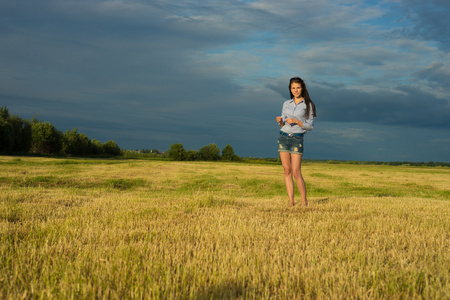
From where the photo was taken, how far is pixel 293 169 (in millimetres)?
8312

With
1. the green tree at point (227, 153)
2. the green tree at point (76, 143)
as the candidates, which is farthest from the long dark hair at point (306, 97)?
the green tree at point (76, 143)

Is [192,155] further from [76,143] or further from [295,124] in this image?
Result: [295,124]

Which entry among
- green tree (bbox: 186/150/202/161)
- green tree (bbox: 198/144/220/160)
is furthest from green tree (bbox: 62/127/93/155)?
green tree (bbox: 198/144/220/160)

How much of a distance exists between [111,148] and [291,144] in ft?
326

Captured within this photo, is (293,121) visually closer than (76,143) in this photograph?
Yes

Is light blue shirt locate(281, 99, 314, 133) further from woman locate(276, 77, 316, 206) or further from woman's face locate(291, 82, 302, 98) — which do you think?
woman's face locate(291, 82, 302, 98)

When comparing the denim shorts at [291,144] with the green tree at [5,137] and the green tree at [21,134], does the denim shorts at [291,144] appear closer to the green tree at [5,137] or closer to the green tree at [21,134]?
the green tree at [5,137]

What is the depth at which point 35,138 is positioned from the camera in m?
77.8

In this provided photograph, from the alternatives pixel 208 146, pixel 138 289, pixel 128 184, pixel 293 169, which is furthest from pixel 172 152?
pixel 138 289

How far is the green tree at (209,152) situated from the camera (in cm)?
7950

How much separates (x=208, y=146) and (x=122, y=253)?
77.3m

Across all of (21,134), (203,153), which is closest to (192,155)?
(203,153)

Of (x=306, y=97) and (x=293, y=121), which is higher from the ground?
(x=306, y=97)

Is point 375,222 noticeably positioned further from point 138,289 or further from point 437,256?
point 138,289
